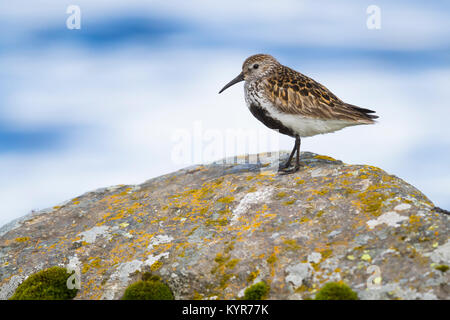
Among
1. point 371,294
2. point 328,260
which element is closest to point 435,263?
point 371,294

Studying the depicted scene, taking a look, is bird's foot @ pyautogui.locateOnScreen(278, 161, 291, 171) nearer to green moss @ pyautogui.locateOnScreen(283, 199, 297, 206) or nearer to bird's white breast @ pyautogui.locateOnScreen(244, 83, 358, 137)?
bird's white breast @ pyautogui.locateOnScreen(244, 83, 358, 137)

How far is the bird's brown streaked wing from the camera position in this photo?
10617 millimetres

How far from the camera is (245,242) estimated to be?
25.3 ft

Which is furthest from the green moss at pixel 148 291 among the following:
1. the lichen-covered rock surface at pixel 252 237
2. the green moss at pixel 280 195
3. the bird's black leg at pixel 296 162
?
the bird's black leg at pixel 296 162

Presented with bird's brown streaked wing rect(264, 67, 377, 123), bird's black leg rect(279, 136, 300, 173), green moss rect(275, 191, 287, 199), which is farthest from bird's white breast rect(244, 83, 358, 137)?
green moss rect(275, 191, 287, 199)

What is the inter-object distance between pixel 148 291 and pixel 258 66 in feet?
23.7

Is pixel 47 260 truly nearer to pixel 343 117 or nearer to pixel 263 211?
pixel 263 211

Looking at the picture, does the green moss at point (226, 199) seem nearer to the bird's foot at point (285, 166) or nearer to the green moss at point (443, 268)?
the bird's foot at point (285, 166)

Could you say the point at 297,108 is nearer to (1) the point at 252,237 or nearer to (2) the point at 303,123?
(2) the point at 303,123

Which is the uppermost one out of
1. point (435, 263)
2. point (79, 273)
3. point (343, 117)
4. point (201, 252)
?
point (343, 117)

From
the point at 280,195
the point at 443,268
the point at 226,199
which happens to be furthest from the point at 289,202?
the point at 443,268

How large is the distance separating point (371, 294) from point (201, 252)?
3.00m

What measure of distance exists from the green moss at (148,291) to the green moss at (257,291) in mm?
1353

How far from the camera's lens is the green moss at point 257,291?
670 cm
